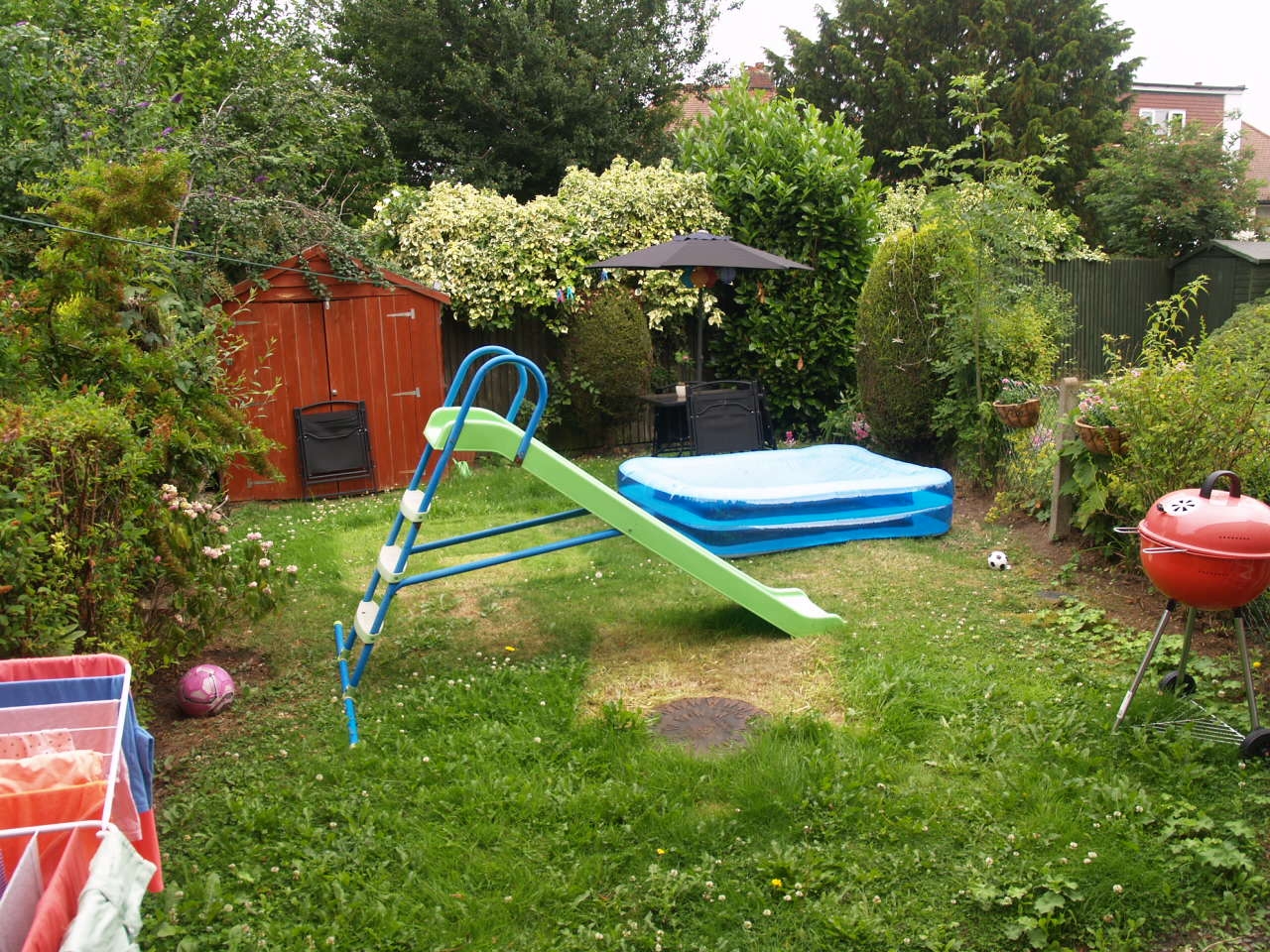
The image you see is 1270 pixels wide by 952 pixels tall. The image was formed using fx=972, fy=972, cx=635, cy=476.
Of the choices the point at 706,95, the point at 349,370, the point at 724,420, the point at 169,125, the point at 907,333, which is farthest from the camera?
the point at 706,95

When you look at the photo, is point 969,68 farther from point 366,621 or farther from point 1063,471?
point 366,621

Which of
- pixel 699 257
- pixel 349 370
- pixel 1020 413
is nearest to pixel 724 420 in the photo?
pixel 699 257

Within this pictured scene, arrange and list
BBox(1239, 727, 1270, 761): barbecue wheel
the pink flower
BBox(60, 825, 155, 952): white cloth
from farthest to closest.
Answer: the pink flower → BBox(1239, 727, 1270, 761): barbecue wheel → BBox(60, 825, 155, 952): white cloth

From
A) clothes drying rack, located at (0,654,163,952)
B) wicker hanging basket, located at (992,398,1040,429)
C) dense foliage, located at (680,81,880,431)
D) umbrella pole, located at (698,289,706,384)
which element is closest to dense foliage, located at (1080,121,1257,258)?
dense foliage, located at (680,81,880,431)

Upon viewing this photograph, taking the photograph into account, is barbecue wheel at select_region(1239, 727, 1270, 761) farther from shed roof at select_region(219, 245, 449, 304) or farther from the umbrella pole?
shed roof at select_region(219, 245, 449, 304)

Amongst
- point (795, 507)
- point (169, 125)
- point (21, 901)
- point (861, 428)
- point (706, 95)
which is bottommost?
point (795, 507)

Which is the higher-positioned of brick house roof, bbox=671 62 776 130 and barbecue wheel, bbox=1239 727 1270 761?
brick house roof, bbox=671 62 776 130

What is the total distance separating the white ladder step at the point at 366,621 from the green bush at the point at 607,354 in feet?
19.4

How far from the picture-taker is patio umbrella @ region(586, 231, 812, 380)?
8.70 m

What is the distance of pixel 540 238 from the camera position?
9.84m

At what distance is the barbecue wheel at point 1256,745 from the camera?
3350 mm

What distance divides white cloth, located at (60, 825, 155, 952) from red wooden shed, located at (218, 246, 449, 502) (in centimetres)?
678

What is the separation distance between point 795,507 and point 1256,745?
3.43 meters

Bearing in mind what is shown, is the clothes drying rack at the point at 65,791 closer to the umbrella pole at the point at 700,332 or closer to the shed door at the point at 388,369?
the shed door at the point at 388,369
